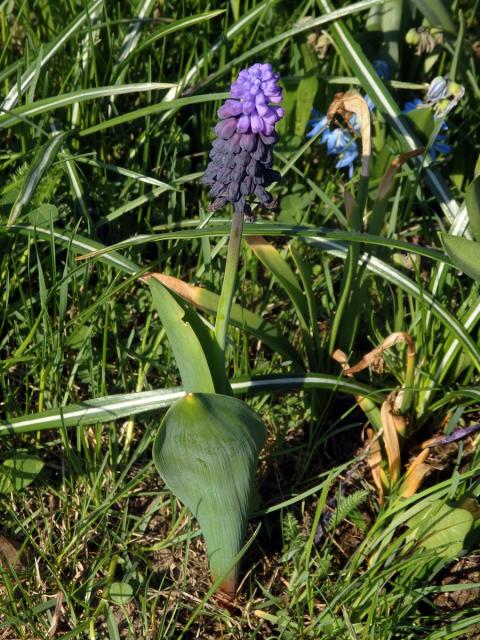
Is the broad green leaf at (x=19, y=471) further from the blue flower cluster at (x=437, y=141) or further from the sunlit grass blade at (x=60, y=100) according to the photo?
the blue flower cluster at (x=437, y=141)

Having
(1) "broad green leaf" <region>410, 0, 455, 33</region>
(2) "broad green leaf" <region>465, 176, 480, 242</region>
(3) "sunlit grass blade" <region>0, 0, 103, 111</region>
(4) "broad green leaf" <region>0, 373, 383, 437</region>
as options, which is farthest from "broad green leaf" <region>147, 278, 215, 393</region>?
(1) "broad green leaf" <region>410, 0, 455, 33</region>

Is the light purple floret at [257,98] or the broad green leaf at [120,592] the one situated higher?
the light purple floret at [257,98]

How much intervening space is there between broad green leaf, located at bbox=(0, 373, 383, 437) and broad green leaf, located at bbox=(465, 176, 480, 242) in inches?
19.4

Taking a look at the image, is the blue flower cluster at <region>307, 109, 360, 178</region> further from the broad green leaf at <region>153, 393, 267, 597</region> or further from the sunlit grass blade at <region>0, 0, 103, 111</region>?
the broad green leaf at <region>153, 393, 267, 597</region>

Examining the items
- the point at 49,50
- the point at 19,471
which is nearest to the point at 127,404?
the point at 19,471

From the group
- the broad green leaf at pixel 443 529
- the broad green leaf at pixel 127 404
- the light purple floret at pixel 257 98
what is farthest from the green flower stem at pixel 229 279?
the broad green leaf at pixel 443 529

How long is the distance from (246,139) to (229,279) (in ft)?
0.92

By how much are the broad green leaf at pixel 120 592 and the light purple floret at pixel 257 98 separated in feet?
3.63

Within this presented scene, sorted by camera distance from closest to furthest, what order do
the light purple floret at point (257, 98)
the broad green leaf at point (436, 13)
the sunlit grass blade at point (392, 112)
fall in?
the light purple floret at point (257, 98), the sunlit grass blade at point (392, 112), the broad green leaf at point (436, 13)

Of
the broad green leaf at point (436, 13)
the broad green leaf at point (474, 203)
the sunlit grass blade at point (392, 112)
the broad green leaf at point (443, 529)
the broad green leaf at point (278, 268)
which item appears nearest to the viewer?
the broad green leaf at point (443, 529)

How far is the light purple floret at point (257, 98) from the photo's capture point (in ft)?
4.43

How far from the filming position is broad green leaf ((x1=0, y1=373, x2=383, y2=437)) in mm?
1883

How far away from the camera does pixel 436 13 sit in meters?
2.64

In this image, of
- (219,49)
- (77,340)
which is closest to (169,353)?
(77,340)
